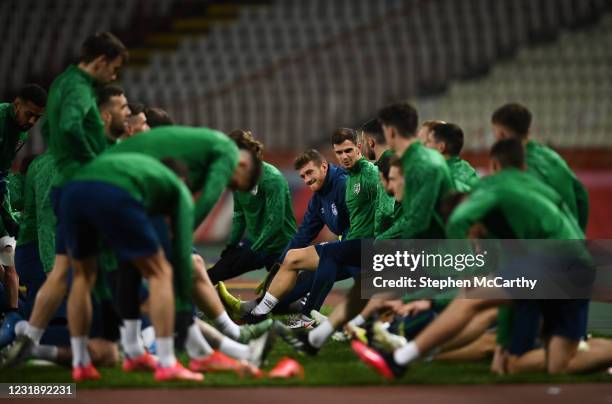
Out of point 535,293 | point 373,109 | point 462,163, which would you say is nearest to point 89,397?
point 535,293

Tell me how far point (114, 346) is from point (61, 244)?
2.33 ft

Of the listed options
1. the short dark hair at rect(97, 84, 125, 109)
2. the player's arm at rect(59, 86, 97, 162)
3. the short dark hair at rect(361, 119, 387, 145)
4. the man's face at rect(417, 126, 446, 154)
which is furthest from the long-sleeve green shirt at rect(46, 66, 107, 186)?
the short dark hair at rect(361, 119, 387, 145)

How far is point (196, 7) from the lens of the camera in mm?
23125

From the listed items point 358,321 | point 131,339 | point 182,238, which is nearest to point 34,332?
point 131,339

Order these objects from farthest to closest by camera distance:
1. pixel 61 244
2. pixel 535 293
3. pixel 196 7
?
pixel 196 7 → pixel 61 244 → pixel 535 293

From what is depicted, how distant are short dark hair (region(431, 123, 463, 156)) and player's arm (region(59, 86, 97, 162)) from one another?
2.44m

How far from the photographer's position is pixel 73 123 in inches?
294

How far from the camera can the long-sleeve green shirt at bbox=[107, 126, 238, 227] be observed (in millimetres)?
6609

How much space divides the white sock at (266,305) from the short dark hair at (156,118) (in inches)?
65.2

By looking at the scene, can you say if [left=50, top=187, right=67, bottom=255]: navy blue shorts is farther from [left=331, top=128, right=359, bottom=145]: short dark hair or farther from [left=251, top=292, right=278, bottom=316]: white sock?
[left=331, top=128, right=359, bottom=145]: short dark hair

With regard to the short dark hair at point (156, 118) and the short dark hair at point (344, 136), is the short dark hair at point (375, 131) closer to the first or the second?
the short dark hair at point (344, 136)

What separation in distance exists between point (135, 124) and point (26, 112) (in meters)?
1.28

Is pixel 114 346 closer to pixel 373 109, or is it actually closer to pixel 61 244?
pixel 61 244

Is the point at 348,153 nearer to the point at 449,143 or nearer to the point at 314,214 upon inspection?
the point at 314,214
